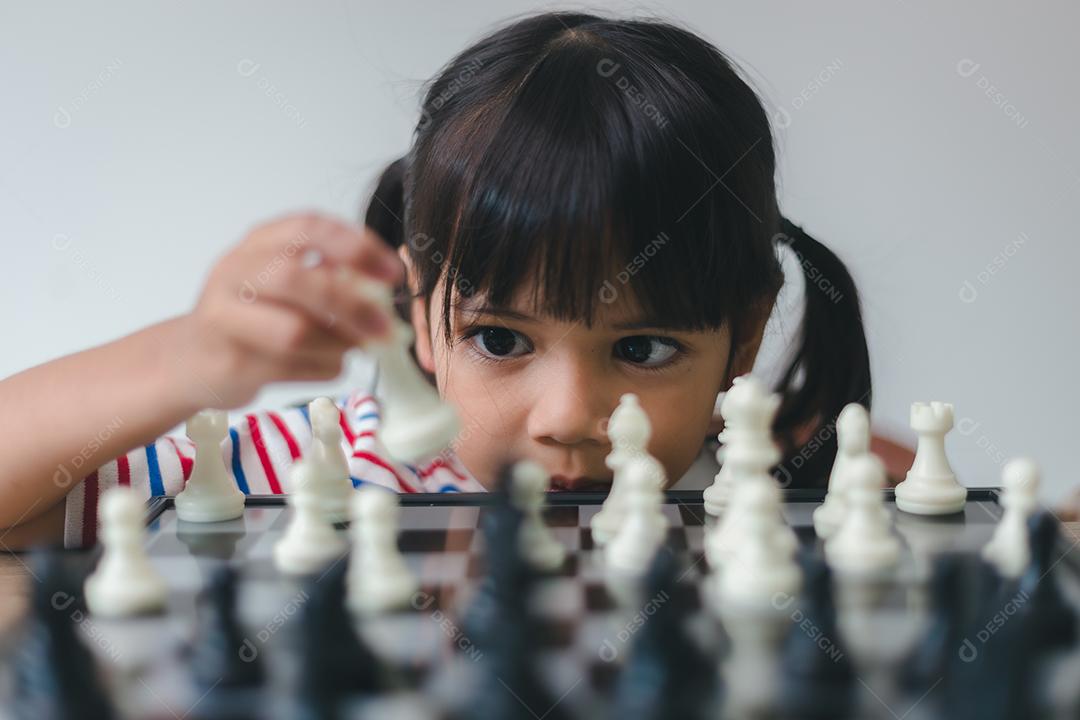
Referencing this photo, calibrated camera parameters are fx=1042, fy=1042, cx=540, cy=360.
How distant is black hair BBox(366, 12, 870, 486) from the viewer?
3.65 ft

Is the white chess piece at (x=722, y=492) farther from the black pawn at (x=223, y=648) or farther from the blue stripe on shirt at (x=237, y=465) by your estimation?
the blue stripe on shirt at (x=237, y=465)

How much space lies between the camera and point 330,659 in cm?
57

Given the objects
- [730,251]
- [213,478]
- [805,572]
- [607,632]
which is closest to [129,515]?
[213,478]

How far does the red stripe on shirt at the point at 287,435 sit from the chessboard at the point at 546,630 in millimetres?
459

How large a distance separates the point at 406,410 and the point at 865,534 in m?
0.36

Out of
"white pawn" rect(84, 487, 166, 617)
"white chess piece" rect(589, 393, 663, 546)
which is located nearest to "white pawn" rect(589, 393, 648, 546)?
"white chess piece" rect(589, 393, 663, 546)

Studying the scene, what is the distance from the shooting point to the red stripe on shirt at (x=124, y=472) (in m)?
1.19

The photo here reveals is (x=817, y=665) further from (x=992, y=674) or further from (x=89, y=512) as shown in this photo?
(x=89, y=512)

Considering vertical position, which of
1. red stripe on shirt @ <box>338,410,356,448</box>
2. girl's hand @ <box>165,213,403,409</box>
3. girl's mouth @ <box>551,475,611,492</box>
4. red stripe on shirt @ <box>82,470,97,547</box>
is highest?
girl's hand @ <box>165,213,403,409</box>

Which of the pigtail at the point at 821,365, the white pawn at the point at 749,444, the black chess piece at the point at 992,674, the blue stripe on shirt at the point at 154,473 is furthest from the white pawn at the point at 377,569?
the pigtail at the point at 821,365

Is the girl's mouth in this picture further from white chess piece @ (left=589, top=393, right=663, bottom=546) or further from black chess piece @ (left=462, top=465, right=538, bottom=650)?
black chess piece @ (left=462, top=465, right=538, bottom=650)

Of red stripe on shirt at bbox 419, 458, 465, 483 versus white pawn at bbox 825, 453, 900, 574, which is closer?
white pawn at bbox 825, 453, 900, 574

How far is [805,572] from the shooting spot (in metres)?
0.70

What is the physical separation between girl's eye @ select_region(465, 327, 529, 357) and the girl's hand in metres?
0.37
